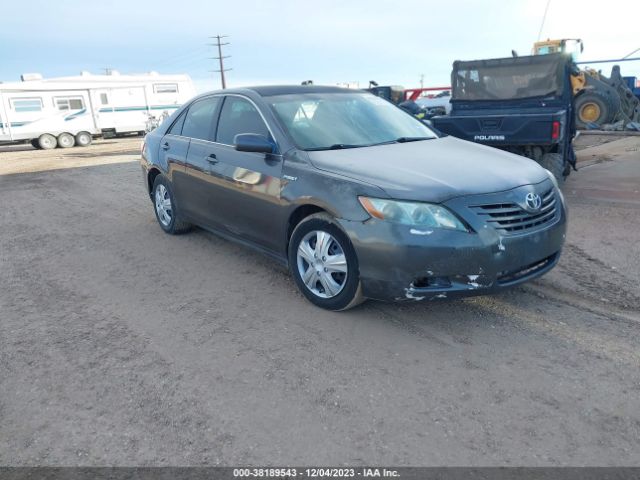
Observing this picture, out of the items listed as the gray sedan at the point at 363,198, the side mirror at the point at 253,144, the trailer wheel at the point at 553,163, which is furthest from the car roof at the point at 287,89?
the trailer wheel at the point at 553,163

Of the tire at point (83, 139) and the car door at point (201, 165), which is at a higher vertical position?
the car door at point (201, 165)

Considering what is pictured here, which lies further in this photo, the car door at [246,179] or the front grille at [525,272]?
the car door at [246,179]

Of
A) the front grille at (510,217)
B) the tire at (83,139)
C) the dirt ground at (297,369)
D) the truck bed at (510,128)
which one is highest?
the truck bed at (510,128)

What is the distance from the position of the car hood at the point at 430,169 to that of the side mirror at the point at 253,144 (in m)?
0.38

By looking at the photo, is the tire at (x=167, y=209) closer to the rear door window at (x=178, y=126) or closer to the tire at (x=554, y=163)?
the rear door window at (x=178, y=126)

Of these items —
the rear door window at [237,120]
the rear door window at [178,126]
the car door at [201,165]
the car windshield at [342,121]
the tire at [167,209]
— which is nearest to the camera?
the car windshield at [342,121]

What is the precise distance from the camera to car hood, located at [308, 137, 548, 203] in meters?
3.35

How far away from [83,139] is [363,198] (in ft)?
80.0

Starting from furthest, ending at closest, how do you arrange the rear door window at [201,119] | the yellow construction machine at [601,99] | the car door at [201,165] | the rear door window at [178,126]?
1. the yellow construction machine at [601,99]
2. the rear door window at [178,126]
3. the rear door window at [201,119]
4. the car door at [201,165]

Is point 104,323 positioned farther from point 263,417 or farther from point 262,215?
point 263,417

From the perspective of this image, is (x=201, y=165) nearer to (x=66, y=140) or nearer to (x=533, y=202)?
(x=533, y=202)

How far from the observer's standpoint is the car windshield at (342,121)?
426cm

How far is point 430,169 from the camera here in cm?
364

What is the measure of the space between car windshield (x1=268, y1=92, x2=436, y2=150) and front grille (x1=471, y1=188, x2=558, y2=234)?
1337 mm
